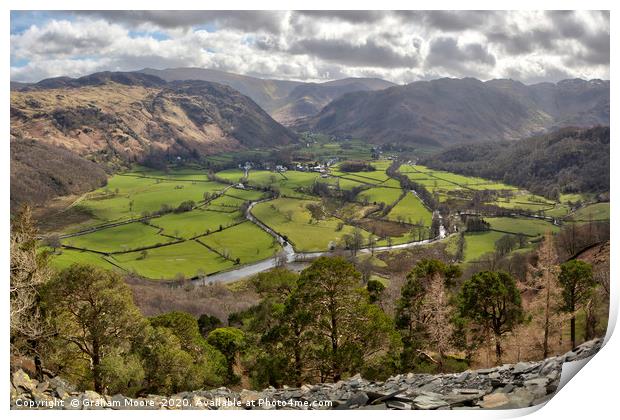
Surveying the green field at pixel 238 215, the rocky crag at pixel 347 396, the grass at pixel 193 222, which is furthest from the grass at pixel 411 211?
the rocky crag at pixel 347 396

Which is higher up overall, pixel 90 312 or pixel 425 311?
pixel 90 312

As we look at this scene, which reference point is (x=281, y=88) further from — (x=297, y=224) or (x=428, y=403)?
(x=428, y=403)

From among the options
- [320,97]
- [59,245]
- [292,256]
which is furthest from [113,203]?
[320,97]

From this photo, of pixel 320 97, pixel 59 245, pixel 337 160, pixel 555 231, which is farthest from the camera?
pixel 320 97

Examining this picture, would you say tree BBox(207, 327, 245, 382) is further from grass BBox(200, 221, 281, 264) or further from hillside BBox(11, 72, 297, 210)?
hillside BBox(11, 72, 297, 210)

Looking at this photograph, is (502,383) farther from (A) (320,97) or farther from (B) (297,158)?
(A) (320,97)

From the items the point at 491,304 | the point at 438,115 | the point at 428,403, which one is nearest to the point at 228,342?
the point at 428,403
